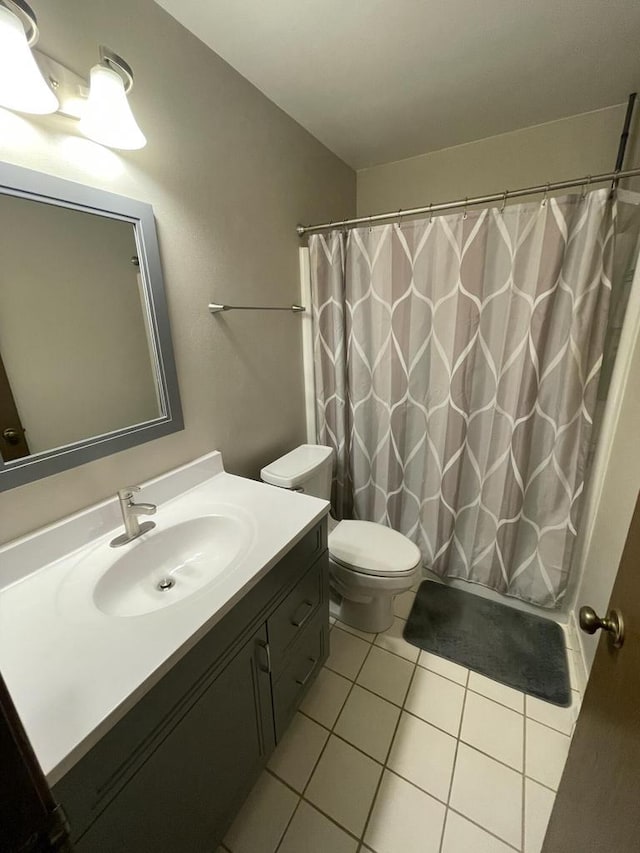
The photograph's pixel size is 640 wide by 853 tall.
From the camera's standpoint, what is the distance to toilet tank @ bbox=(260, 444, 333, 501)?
4.92 ft

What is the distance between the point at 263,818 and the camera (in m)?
1.07

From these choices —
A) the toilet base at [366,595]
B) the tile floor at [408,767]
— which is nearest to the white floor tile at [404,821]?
the tile floor at [408,767]

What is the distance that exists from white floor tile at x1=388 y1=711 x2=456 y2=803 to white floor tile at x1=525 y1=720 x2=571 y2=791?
0.82 ft

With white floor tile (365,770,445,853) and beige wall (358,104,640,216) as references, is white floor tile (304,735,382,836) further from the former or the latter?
beige wall (358,104,640,216)

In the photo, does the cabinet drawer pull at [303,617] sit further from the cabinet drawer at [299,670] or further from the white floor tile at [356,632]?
the white floor tile at [356,632]

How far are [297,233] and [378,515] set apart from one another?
1529 millimetres

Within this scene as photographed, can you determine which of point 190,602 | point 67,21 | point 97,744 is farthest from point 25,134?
point 97,744

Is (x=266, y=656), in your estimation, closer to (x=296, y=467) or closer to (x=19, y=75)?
(x=296, y=467)

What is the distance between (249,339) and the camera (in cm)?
151

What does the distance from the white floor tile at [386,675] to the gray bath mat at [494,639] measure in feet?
0.45

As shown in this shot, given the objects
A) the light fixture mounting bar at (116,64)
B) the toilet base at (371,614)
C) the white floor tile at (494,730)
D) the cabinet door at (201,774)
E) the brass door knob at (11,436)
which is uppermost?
the light fixture mounting bar at (116,64)

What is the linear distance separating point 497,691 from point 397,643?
1.36 feet

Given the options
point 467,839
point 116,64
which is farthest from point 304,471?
point 116,64

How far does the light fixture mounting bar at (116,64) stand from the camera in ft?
2.74
